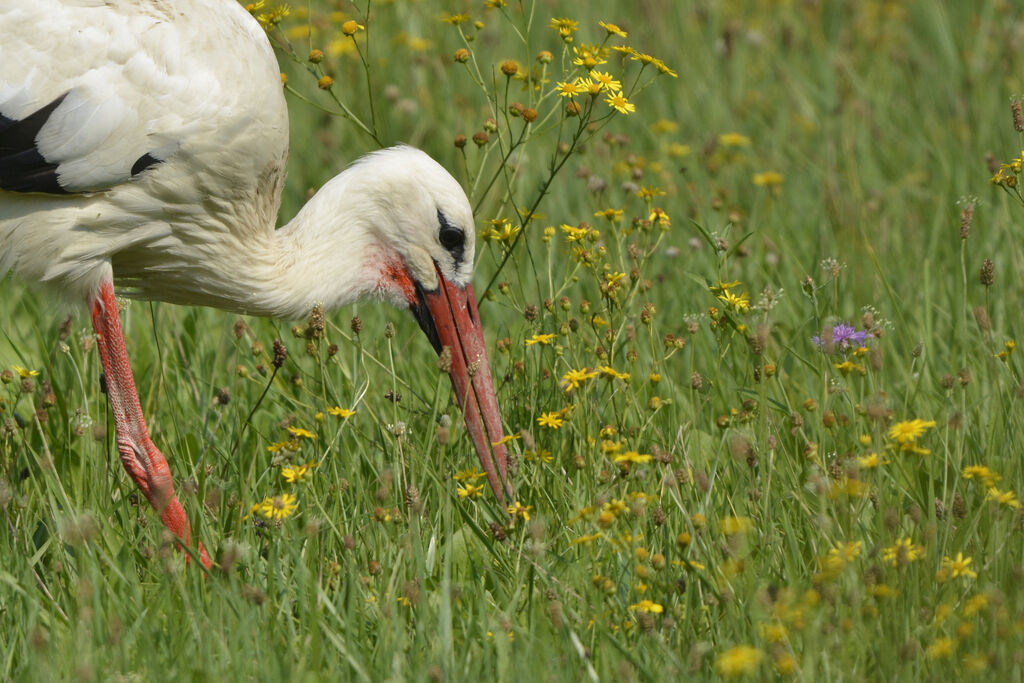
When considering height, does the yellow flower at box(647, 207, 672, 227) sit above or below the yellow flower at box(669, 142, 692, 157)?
above

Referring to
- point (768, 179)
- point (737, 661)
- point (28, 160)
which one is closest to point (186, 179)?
point (28, 160)

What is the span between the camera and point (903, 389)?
450 centimetres

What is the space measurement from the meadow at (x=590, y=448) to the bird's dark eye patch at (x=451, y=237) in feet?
0.52

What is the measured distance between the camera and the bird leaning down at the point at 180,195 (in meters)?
4.00

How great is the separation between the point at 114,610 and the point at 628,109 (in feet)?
6.28

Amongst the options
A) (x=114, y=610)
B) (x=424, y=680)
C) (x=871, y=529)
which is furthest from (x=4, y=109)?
(x=871, y=529)

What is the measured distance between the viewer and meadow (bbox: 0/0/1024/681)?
9.31 feet

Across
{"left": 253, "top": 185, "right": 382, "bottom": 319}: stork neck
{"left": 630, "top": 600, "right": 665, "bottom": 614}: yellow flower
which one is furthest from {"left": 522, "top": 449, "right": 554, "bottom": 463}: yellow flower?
{"left": 253, "top": 185, "right": 382, "bottom": 319}: stork neck

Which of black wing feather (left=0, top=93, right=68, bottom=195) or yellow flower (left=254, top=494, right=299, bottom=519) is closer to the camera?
yellow flower (left=254, top=494, right=299, bottom=519)

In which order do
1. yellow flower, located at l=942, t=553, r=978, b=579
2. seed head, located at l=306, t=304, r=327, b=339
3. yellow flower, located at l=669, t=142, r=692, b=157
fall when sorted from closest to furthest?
yellow flower, located at l=942, t=553, r=978, b=579
seed head, located at l=306, t=304, r=327, b=339
yellow flower, located at l=669, t=142, r=692, b=157

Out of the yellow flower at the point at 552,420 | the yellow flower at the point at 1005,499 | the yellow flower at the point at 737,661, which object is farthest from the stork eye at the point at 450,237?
the yellow flower at the point at 737,661

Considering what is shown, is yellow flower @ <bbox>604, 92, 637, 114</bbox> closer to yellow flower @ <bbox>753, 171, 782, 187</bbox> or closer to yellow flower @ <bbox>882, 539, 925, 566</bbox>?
yellow flower @ <bbox>882, 539, 925, 566</bbox>

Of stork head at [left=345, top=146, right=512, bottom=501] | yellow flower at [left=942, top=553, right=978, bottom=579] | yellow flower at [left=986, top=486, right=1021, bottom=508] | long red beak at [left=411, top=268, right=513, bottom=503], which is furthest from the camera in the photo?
stork head at [left=345, top=146, right=512, bottom=501]

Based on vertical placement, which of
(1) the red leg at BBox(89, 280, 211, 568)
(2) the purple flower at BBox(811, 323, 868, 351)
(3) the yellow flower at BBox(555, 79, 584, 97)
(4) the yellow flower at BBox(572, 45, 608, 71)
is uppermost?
(4) the yellow flower at BBox(572, 45, 608, 71)
